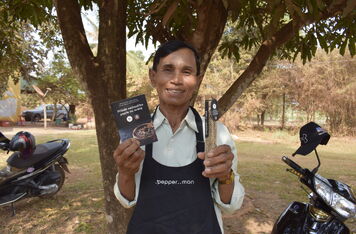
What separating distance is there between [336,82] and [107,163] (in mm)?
14230

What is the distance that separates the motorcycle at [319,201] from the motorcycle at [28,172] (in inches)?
127

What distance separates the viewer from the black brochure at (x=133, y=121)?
1.25m

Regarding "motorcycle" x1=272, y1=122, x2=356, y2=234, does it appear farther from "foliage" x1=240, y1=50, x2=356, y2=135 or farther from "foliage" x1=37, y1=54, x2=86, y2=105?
"foliage" x1=37, y1=54, x2=86, y2=105

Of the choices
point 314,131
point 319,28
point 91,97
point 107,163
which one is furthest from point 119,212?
point 319,28

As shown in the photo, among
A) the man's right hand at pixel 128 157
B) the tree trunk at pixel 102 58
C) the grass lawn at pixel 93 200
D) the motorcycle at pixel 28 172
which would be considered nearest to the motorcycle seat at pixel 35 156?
the motorcycle at pixel 28 172

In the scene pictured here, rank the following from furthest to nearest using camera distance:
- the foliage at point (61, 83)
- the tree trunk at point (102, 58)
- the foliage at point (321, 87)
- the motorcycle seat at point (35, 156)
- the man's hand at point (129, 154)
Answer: the foliage at point (61, 83) → the foliage at point (321, 87) → the motorcycle seat at point (35, 156) → the tree trunk at point (102, 58) → the man's hand at point (129, 154)

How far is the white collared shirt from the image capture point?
1405 millimetres

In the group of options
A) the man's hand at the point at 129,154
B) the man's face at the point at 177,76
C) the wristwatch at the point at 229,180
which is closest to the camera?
the man's hand at the point at 129,154

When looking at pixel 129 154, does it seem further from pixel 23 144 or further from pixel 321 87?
pixel 321 87

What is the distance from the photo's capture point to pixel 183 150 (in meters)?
1.43

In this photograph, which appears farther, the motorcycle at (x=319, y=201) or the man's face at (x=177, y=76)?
the motorcycle at (x=319, y=201)

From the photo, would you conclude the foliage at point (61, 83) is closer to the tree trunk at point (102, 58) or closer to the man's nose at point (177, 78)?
the tree trunk at point (102, 58)

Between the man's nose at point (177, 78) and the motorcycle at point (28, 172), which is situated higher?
the man's nose at point (177, 78)

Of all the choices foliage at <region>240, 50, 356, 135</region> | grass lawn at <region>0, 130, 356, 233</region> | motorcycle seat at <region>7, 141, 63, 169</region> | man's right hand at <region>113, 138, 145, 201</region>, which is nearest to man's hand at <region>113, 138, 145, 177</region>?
man's right hand at <region>113, 138, 145, 201</region>
